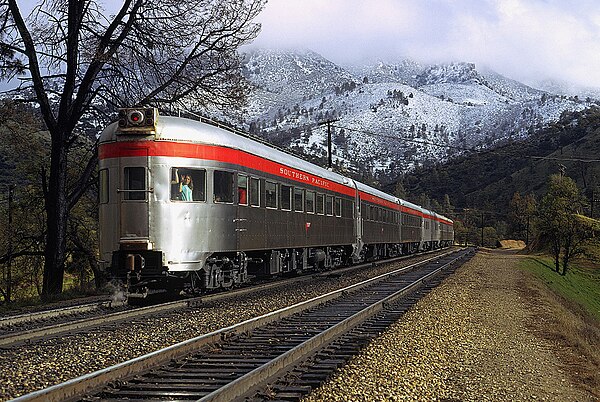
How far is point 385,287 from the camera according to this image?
60.4ft

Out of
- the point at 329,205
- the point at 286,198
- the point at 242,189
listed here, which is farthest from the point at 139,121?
the point at 329,205

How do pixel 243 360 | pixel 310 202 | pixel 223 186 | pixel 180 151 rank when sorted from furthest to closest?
1. pixel 310 202
2. pixel 223 186
3. pixel 180 151
4. pixel 243 360

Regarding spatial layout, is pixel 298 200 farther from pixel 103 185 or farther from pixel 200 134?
pixel 103 185

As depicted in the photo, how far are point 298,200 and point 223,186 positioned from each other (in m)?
5.56

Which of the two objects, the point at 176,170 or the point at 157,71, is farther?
the point at 157,71

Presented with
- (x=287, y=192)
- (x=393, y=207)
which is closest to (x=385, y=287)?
(x=287, y=192)

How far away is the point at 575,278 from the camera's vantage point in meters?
48.9

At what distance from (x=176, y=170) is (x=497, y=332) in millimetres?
6557

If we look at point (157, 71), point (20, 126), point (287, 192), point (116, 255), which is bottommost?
point (116, 255)

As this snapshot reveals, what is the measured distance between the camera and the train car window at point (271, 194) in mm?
16986

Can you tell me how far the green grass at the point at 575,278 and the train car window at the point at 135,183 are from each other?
89.7 feet

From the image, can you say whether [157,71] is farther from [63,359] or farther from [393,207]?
[393,207]

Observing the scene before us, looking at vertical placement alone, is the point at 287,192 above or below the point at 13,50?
below

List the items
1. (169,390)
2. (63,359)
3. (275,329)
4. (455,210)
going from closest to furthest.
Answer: (169,390)
(63,359)
(275,329)
(455,210)
